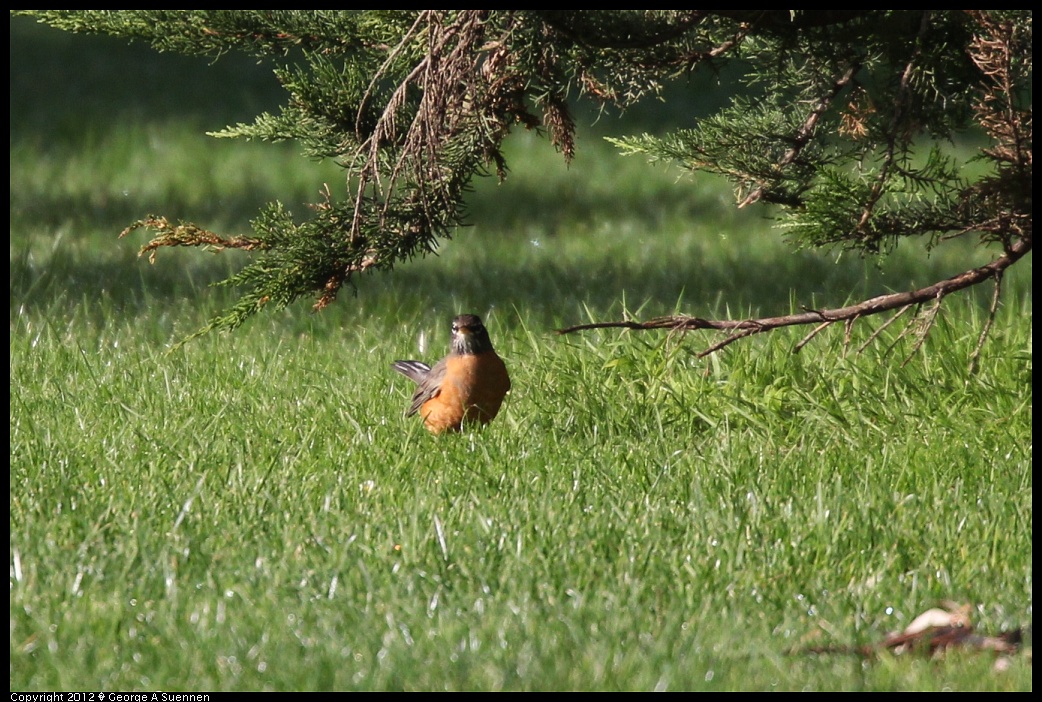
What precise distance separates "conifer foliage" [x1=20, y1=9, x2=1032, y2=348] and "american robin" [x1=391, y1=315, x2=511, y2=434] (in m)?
0.62

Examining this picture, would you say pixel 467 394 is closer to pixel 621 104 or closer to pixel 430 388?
pixel 430 388

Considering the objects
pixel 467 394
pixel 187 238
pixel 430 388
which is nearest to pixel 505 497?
pixel 467 394

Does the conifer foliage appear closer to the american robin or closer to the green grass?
the green grass

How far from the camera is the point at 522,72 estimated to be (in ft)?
14.0

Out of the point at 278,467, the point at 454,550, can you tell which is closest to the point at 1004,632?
the point at 454,550

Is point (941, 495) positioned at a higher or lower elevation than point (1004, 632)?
lower

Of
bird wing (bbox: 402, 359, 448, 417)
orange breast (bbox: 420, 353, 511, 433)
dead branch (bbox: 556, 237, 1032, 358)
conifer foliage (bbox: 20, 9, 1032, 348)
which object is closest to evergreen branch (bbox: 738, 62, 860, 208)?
conifer foliage (bbox: 20, 9, 1032, 348)

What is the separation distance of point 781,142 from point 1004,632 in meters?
2.08

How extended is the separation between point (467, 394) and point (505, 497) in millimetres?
899

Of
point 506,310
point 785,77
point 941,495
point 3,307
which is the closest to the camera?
point 941,495

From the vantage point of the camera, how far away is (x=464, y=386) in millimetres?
4910

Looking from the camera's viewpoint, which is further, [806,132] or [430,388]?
[430,388]

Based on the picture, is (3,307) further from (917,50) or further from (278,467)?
(917,50)

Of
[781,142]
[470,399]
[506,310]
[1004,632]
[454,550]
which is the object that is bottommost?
[506,310]
